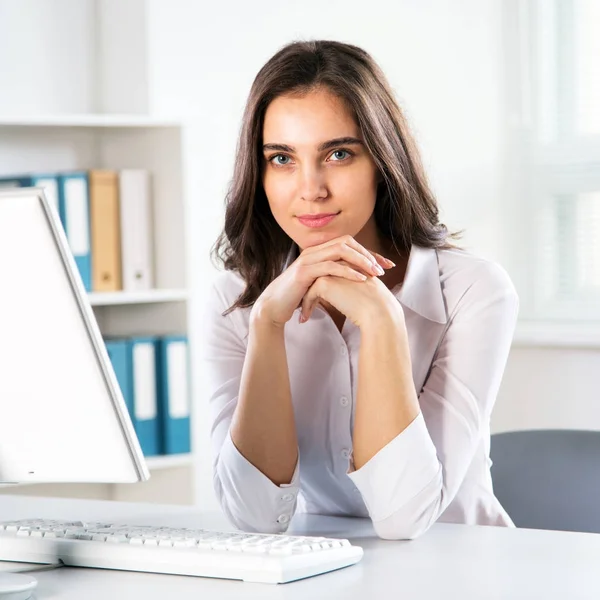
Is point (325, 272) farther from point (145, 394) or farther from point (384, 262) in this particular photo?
point (145, 394)

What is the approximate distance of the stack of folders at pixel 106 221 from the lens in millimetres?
3008

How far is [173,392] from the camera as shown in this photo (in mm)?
3164

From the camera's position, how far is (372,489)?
1.42 m

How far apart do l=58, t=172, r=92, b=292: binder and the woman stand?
1.23 meters

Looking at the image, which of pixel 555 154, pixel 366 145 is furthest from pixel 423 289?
pixel 555 154

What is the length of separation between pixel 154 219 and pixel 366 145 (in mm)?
1729

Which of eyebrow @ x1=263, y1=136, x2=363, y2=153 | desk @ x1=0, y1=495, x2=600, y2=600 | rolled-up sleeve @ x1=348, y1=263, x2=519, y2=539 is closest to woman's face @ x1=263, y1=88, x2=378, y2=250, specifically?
eyebrow @ x1=263, y1=136, x2=363, y2=153

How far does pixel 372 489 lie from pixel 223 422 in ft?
1.05

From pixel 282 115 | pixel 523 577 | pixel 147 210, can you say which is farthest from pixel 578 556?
pixel 147 210

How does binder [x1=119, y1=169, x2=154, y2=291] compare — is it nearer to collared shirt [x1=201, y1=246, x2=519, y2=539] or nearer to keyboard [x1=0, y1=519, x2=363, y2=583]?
collared shirt [x1=201, y1=246, x2=519, y2=539]

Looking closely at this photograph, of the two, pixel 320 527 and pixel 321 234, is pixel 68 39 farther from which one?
pixel 320 527

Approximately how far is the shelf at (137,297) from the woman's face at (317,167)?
1.48 metres

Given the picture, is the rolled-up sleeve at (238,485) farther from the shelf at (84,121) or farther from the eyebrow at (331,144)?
the shelf at (84,121)

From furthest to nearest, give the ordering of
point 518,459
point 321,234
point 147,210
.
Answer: point 147,210 < point 518,459 < point 321,234
